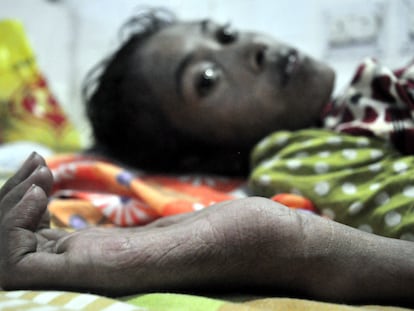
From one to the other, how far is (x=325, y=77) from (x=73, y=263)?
71 centimetres

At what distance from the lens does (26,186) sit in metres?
0.53

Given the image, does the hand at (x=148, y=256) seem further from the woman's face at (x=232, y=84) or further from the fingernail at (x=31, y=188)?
the woman's face at (x=232, y=84)

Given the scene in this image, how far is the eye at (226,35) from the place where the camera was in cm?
103

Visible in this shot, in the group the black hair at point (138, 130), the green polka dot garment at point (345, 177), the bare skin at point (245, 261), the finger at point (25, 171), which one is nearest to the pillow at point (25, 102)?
the black hair at point (138, 130)

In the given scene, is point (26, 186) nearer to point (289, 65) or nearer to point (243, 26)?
point (289, 65)

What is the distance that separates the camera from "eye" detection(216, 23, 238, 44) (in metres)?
1.03

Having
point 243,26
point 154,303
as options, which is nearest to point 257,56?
point 243,26

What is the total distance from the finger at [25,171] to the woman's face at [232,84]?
0.48 metres

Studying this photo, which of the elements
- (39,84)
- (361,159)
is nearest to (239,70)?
(361,159)

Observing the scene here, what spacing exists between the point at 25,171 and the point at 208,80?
0.50 meters

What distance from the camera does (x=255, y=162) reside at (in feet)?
3.00

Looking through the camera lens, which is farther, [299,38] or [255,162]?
[299,38]

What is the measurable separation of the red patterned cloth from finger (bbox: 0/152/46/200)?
483 mm

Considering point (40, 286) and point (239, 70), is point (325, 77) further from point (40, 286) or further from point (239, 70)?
point (40, 286)
